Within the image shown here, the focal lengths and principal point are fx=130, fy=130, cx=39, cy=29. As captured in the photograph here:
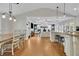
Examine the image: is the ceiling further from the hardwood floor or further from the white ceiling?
the hardwood floor

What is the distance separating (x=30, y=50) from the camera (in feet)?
12.0

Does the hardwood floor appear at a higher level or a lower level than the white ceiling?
lower

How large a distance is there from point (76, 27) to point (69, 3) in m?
0.66

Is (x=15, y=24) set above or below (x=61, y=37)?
above

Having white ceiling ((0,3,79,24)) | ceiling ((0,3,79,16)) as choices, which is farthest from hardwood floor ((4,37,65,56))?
ceiling ((0,3,79,16))

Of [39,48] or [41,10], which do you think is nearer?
[41,10]

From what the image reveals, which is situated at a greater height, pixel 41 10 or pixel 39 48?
pixel 41 10

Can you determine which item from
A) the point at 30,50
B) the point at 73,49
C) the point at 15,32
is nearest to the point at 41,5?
the point at 15,32

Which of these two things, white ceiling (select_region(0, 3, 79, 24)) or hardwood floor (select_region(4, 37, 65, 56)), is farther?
hardwood floor (select_region(4, 37, 65, 56))

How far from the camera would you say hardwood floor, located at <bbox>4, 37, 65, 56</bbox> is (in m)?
3.58

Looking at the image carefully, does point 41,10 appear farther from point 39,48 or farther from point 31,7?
point 39,48

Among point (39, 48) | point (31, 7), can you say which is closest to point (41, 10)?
point (31, 7)

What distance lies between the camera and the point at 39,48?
3.66 meters

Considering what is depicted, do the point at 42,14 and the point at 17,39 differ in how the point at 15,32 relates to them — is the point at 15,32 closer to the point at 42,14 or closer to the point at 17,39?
the point at 17,39
